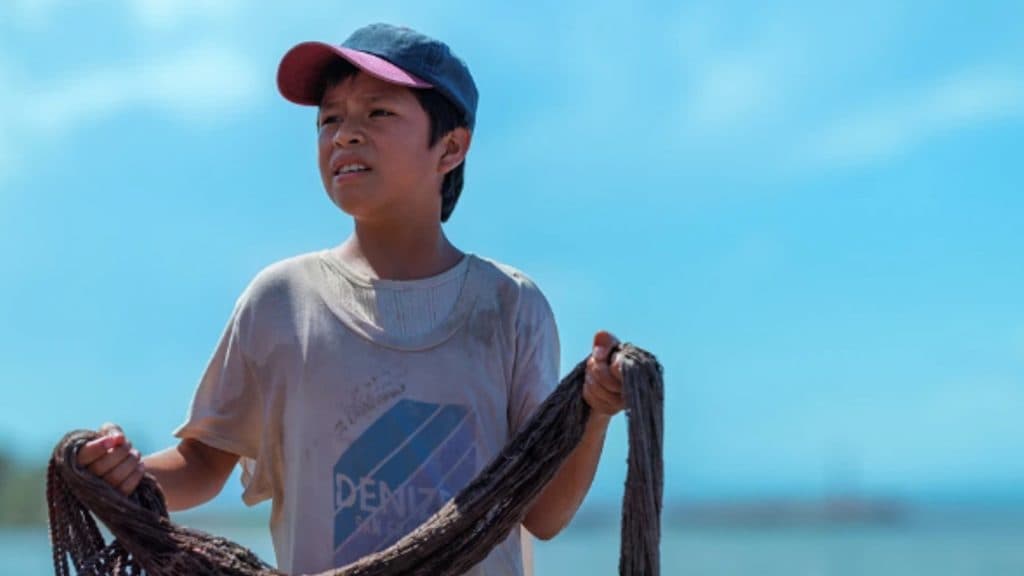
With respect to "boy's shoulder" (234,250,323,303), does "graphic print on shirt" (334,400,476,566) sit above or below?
below

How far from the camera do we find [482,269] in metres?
2.82

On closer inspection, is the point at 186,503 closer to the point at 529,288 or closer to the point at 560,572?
the point at 529,288

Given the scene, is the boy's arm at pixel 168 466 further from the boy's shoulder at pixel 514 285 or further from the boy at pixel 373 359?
the boy's shoulder at pixel 514 285

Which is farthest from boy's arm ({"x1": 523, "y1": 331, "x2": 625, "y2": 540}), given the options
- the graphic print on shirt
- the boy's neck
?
the boy's neck

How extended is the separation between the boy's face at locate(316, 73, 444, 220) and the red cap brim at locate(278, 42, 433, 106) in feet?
0.12

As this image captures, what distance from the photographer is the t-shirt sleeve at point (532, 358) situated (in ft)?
8.97

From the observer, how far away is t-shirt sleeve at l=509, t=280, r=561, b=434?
2.73m

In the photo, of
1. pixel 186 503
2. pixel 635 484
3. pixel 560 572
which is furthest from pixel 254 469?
pixel 560 572

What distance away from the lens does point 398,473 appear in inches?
102

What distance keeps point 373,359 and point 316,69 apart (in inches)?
23.7

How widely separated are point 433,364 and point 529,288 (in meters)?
0.30

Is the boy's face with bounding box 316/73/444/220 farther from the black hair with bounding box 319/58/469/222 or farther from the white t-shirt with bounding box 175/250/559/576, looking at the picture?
the white t-shirt with bounding box 175/250/559/576

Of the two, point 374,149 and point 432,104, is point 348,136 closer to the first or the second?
point 374,149

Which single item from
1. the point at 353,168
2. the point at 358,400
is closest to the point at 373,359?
the point at 358,400
